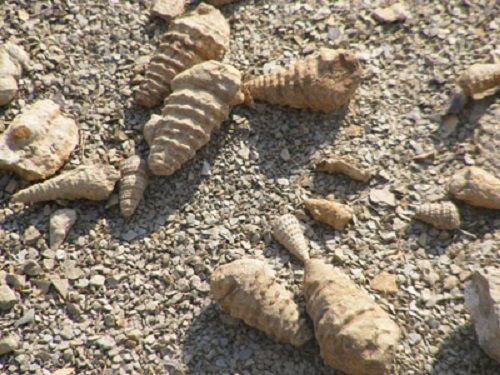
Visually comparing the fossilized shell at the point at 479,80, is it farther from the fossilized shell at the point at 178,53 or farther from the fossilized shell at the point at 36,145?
the fossilized shell at the point at 36,145

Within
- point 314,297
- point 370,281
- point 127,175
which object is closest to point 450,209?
point 370,281

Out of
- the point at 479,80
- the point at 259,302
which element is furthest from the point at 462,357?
the point at 479,80

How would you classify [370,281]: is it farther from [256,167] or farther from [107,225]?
[107,225]

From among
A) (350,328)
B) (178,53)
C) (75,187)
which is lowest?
(75,187)

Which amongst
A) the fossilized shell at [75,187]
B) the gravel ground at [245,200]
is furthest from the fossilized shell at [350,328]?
the fossilized shell at [75,187]

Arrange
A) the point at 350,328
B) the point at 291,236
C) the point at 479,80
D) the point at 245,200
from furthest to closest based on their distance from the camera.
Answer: the point at 479,80 < the point at 245,200 < the point at 291,236 < the point at 350,328

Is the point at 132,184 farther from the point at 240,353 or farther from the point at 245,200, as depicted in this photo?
the point at 240,353
